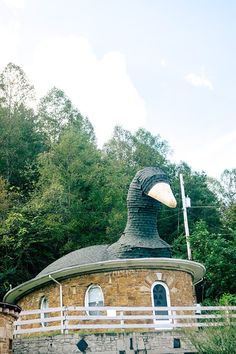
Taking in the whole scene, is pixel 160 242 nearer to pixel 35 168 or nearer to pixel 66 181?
pixel 66 181

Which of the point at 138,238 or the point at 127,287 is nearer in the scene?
the point at 127,287

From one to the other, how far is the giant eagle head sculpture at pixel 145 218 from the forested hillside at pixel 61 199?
741 centimetres

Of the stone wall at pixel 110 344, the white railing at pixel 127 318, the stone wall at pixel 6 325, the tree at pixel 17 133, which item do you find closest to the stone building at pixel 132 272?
the white railing at pixel 127 318

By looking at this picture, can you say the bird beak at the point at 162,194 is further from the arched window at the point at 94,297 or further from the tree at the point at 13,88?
the tree at the point at 13,88

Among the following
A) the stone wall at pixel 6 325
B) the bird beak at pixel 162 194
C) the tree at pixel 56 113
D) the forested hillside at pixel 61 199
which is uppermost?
the tree at pixel 56 113

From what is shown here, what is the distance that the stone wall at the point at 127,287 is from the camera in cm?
1917

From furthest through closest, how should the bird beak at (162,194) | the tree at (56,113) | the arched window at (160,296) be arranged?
the tree at (56,113)
the bird beak at (162,194)
the arched window at (160,296)

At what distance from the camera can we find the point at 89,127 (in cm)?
5075

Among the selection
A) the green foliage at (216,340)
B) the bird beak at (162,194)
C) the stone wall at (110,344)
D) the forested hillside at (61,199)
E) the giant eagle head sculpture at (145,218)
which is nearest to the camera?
the green foliage at (216,340)

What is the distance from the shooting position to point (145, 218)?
21.9 m

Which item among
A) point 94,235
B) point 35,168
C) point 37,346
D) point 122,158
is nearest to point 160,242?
point 37,346

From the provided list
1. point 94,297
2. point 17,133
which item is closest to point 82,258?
point 94,297

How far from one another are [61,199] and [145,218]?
13180mm

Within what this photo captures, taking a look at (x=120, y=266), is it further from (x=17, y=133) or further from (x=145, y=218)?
(x=17, y=133)
